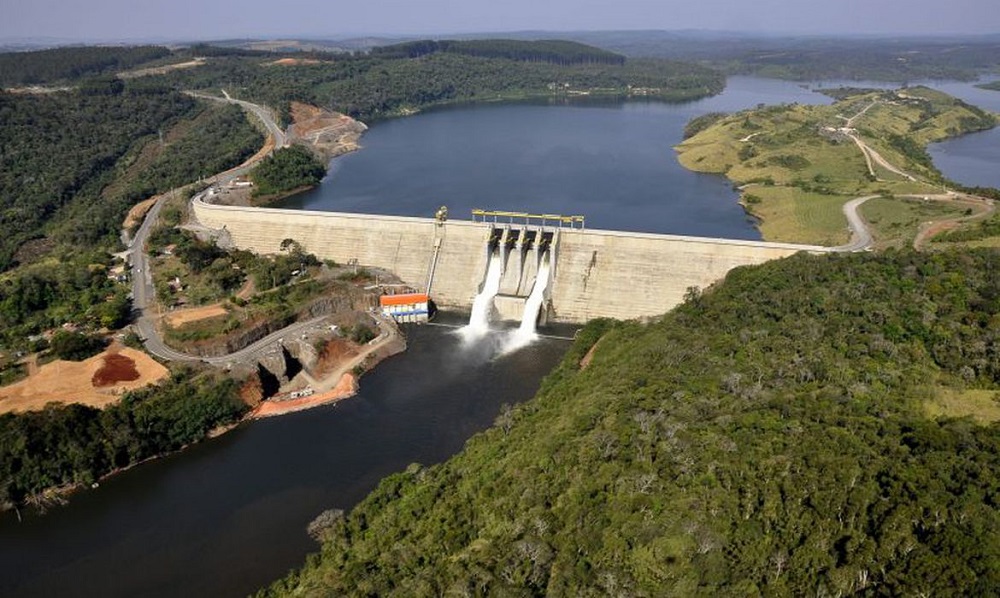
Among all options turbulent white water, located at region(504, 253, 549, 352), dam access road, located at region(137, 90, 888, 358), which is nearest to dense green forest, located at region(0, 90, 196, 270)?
dam access road, located at region(137, 90, 888, 358)

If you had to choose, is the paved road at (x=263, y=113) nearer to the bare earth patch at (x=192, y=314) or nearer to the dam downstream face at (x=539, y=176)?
the dam downstream face at (x=539, y=176)

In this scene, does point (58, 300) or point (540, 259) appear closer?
point (58, 300)

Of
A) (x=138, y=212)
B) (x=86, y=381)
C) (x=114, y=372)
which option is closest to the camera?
(x=86, y=381)

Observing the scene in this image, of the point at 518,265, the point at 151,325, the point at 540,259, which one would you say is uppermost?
the point at 540,259

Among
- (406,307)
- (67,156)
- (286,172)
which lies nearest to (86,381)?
(406,307)

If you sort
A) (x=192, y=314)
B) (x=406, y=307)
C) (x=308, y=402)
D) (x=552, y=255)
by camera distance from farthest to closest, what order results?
(x=552, y=255), (x=406, y=307), (x=192, y=314), (x=308, y=402)

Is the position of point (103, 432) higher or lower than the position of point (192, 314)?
lower

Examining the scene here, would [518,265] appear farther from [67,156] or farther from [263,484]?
Result: [67,156]
